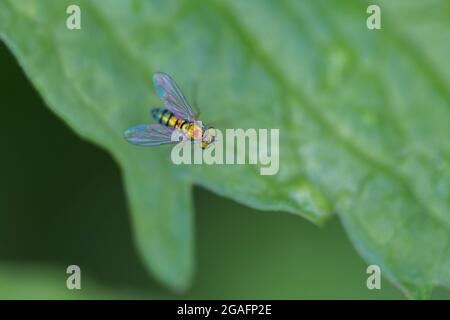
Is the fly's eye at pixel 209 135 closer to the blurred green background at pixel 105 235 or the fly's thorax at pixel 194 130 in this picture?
the fly's thorax at pixel 194 130

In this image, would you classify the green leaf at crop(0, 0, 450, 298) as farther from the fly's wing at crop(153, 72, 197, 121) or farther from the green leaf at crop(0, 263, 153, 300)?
the green leaf at crop(0, 263, 153, 300)

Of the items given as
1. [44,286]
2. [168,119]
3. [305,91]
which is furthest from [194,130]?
[44,286]

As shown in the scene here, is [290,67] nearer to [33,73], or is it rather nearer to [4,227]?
[33,73]

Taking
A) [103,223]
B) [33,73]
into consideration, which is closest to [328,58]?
[33,73]

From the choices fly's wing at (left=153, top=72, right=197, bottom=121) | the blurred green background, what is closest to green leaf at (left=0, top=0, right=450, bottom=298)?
fly's wing at (left=153, top=72, right=197, bottom=121)

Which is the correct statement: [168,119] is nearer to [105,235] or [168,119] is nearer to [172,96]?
[172,96]

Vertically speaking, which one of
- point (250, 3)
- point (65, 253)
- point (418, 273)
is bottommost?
point (418, 273)

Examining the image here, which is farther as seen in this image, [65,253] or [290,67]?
[65,253]
